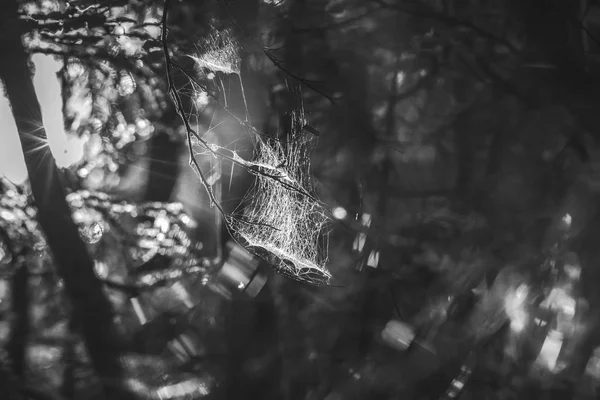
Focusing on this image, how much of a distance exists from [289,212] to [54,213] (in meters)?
0.68

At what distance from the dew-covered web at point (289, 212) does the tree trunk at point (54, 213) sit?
0.46m

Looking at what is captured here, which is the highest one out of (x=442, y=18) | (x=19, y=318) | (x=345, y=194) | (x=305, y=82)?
(x=442, y=18)

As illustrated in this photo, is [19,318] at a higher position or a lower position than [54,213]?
lower

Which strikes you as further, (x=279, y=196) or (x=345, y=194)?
(x=345, y=194)

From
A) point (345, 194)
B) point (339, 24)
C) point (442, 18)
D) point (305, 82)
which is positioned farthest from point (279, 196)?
point (442, 18)

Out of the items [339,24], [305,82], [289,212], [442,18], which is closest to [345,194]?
[289,212]

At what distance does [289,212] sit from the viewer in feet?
3.88

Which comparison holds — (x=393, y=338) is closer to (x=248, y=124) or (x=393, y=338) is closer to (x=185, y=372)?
(x=185, y=372)

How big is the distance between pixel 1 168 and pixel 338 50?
3.45 feet

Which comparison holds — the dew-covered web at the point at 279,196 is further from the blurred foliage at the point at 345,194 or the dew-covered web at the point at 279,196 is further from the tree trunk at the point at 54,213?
the tree trunk at the point at 54,213

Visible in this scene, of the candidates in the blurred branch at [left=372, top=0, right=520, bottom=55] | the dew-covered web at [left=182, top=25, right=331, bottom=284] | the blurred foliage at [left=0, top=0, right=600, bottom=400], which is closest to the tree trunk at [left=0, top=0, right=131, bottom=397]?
the blurred foliage at [left=0, top=0, right=600, bottom=400]

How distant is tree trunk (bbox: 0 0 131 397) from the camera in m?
1.17

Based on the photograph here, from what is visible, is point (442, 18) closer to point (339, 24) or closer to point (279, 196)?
point (339, 24)

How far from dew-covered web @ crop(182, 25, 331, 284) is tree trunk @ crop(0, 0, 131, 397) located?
42 cm
